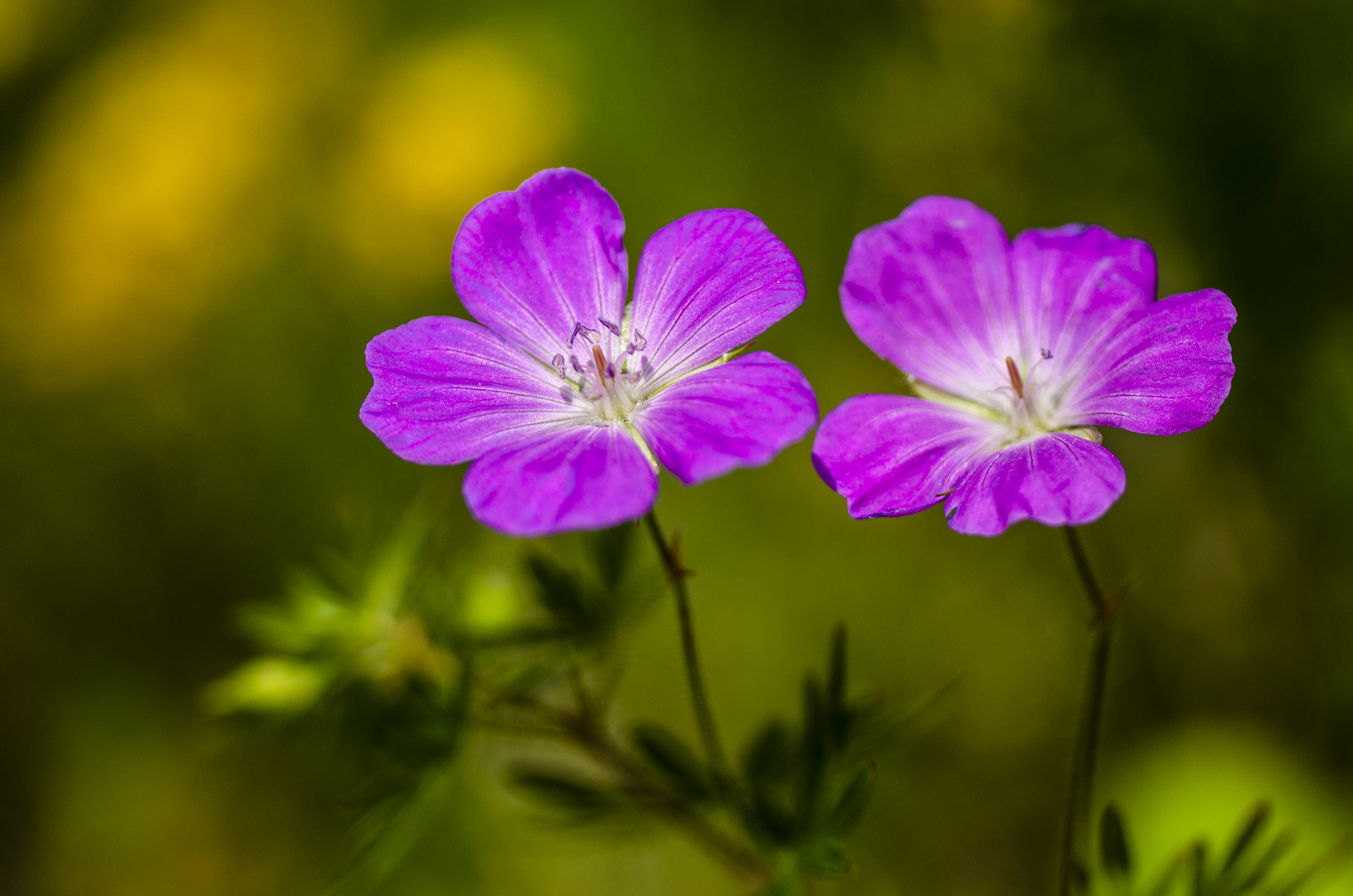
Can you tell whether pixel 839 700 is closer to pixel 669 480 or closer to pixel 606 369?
pixel 606 369

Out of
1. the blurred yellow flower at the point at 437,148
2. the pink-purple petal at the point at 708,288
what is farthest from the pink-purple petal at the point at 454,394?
the blurred yellow flower at the point at 437,148

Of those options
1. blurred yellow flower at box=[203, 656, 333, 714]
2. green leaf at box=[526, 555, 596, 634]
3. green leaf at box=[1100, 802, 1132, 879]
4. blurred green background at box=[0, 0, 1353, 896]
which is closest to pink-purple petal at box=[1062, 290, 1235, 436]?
green leaf at box=[1100, 802, 1132, 879]

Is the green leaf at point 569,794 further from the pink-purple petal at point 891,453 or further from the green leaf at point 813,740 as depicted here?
the pink-purple petal at point 891,453

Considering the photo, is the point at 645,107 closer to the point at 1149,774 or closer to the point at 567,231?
the point at 567,231

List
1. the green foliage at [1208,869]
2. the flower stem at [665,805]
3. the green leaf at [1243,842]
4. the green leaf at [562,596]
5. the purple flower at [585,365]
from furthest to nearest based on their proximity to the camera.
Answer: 1. the green leaf at [562,596]
2. the flower stem at [665,805]
3. the green leaf at [1243,842]
4. the green foliage at [1208,869]
5. the purple flower at [585,365]

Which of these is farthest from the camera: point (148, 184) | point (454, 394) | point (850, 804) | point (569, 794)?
point (148, 184)

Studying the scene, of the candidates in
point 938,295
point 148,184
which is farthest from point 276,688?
point 148,184
